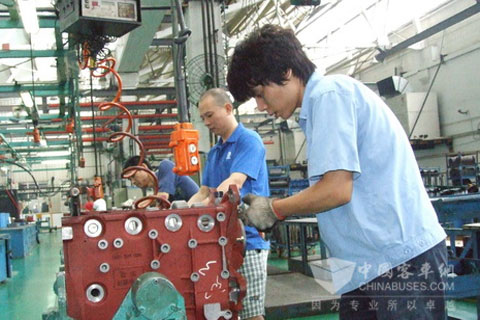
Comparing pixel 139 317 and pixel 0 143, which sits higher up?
pixel 0 143

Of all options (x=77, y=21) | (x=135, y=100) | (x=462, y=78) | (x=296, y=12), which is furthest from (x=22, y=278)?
(x=462, y=78)

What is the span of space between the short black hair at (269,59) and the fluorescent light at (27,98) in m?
5.43

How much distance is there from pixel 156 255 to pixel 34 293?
190 inches

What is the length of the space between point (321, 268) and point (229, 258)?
346cm

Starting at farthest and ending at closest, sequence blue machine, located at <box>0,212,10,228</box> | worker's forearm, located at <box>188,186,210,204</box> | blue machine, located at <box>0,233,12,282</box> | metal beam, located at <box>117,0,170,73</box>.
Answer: blue machine, located at <box>0,212,10,228</box> → blue machine, located at <box>0,233,12,282</box> → metal beam, located at <box>117,0,170,73</box> → worker's forearm, located at <box>188,186,210,204</box>

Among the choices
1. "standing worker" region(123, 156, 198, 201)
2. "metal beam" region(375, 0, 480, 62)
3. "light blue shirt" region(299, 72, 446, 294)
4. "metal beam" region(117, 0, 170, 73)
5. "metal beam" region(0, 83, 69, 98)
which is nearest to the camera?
"light blue shirt" region(299, 72, 446, 294)

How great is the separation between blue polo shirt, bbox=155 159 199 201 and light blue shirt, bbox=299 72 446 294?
5.41 feet

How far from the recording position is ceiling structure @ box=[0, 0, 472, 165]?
4.57m

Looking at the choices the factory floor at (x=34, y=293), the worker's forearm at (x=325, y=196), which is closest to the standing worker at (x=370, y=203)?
the worker's forearm at (x=325, y=196)

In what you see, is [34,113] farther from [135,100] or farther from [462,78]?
[462,78]

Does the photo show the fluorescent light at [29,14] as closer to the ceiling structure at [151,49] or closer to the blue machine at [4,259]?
the ceiling structure at [151,49]

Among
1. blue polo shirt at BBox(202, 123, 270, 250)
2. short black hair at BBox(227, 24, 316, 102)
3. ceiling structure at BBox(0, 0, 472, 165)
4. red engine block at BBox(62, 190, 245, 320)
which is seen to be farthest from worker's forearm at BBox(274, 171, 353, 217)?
ceiling structure at BBox(0, 0, 472, 165)

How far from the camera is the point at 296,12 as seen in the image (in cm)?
795

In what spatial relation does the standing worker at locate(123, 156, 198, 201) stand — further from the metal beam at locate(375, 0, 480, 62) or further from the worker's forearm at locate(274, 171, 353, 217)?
the metal beam at locate(375, 0, 480, 62)
